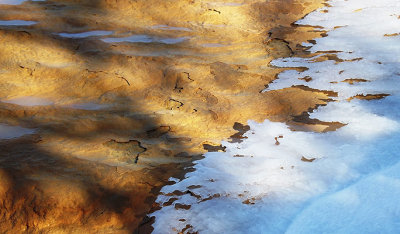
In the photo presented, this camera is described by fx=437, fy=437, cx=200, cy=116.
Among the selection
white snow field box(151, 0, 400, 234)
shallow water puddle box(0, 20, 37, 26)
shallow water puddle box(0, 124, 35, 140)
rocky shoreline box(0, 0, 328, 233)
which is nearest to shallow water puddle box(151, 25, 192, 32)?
rocky shoreline box(0, 0, 328, 233)

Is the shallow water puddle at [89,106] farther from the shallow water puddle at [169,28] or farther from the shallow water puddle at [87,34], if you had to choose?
the shallow water puddle at [169,28]

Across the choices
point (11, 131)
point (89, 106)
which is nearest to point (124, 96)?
point (89, 106)

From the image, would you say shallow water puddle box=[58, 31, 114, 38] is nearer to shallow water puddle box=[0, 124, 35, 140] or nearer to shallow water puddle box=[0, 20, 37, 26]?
shallow water puddle box=[0, 20, 37, 26]

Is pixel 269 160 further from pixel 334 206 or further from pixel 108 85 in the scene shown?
pixel 108 85

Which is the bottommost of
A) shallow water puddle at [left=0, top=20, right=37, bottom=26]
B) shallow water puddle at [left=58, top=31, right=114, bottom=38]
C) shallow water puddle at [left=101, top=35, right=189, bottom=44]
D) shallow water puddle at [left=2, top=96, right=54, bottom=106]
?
shallow water puddle at [left=2, top=96, right=54, bottom=106]

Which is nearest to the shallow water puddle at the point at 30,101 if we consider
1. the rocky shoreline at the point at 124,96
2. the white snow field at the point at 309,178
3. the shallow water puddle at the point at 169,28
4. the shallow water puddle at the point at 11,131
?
the rocky shoreline at the point at 124,96

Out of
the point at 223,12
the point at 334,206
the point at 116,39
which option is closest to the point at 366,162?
the point at 334,206

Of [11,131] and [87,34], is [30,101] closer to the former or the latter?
[11,131]
